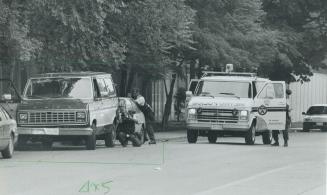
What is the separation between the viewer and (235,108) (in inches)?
1118

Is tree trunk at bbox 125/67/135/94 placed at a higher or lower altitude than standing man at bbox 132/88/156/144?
higher

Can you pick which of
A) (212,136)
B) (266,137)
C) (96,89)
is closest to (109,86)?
(96,89)

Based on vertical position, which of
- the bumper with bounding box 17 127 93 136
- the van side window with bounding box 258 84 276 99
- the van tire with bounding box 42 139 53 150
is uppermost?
the van side window with bounding box 258 84 276 99

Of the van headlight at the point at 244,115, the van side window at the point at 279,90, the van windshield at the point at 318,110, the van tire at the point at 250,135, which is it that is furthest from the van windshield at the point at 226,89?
the van windshield at the point at 318,110

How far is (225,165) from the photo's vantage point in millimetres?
19516

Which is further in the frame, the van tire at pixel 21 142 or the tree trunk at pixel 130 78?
the tree trunk at pixel 130 78

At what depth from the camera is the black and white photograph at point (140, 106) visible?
16.2 meters

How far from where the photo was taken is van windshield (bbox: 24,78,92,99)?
83.0 feet

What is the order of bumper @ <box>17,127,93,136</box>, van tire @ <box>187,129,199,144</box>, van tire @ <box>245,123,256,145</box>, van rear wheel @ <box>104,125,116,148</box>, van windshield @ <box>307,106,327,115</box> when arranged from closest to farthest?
1. bumper @ <box>17,127,93,136</box>
2. van rear wheel @ <box>104,125,116,148</box>
3. van tire @ <box>245,123,256,145</box>
4. van tire @ <box>187,129,199,144</box>
5. van windshield @ <box>307,106,327,115</box>

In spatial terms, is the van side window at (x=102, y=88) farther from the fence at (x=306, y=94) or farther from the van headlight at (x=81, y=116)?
the fence at (x=306, y=94)

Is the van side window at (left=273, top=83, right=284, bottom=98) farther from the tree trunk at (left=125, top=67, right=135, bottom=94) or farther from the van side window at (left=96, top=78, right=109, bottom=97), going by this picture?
the tree trunk at (left=125, top=67, right=135, bottom=94)

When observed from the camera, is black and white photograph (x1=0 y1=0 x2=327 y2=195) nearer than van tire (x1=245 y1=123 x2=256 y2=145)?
Yes

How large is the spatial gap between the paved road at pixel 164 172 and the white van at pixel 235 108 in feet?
10.7

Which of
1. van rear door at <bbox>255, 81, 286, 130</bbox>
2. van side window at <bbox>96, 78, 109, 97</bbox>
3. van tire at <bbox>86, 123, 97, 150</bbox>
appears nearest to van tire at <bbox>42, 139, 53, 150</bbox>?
van tire at <bbox>86, 123, 97, 150</bbox>
